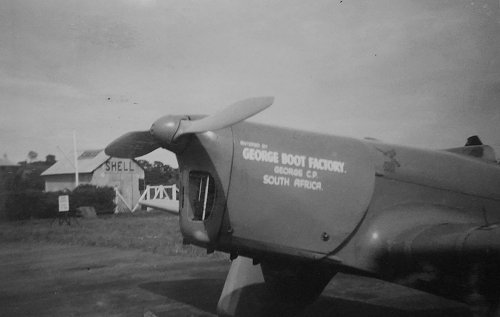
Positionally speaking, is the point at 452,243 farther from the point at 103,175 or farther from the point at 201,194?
the point at 103,175

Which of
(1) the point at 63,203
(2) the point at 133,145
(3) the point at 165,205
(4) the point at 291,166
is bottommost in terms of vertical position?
(1) the point at 63,203

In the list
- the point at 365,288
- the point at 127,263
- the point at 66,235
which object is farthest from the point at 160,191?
the point at 365,288

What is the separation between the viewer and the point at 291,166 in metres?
4.35

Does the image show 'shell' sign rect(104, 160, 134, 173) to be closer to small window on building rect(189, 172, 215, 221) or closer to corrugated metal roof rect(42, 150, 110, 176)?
corrugated metal roof rect(42, 150, 110, 176)

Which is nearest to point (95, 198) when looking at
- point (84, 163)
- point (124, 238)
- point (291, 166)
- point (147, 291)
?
point (84, 163)

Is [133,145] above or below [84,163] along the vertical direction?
above

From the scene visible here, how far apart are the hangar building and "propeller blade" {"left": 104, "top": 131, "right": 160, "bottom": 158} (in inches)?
1203

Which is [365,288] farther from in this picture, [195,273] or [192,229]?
[192,229]

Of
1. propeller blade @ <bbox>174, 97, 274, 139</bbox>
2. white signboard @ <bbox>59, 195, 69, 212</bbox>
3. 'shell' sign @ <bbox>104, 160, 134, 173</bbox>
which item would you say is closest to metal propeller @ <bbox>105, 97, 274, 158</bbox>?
propeller blade @ <bbox>174, 97, 274, 139</bbox>

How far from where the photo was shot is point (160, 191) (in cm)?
3134

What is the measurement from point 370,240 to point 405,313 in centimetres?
230

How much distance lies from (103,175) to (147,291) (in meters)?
30.8

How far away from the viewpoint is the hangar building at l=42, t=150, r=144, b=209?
36.0 m

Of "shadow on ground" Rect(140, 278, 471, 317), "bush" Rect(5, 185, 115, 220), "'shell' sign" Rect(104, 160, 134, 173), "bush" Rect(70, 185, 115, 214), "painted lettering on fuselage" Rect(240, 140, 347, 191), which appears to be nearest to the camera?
"painted lettering on fuselage" Rect(240, 140, 347, 191)
